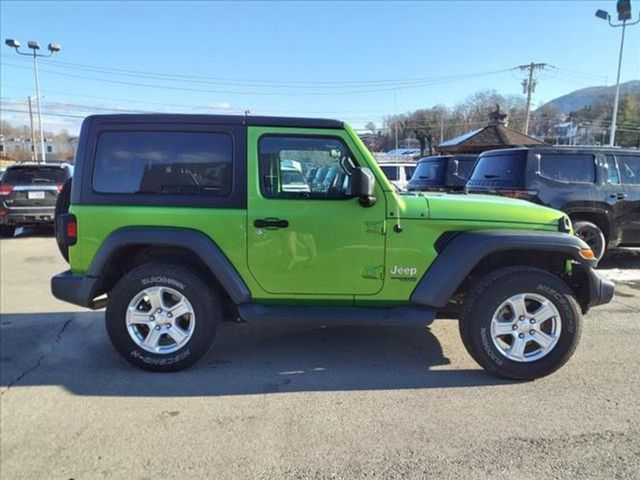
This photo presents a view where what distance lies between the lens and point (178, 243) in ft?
12.0

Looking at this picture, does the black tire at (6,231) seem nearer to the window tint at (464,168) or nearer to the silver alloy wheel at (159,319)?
the silver alloy wheel at (159,319)

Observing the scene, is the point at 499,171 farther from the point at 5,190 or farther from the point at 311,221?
the point at 5,190

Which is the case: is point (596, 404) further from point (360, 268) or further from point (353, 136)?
point (353, 136)

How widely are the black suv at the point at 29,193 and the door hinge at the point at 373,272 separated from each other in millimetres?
9285

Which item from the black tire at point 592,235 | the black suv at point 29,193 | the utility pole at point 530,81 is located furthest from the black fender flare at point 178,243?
the utility pole at point 530,81

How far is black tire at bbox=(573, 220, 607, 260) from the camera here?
740cm

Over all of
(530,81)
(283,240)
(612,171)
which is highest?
(530,81)

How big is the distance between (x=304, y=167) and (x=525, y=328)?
7.04ft

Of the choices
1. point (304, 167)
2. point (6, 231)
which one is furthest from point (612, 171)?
point (6, 231)

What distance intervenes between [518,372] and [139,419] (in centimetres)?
278

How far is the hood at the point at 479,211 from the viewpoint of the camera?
371 cm

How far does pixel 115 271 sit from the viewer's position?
4043 mm

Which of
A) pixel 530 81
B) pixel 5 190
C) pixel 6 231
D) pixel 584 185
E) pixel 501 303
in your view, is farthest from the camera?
pixel 530 81

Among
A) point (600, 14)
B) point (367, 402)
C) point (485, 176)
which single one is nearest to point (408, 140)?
point (600, 14)
